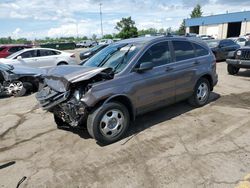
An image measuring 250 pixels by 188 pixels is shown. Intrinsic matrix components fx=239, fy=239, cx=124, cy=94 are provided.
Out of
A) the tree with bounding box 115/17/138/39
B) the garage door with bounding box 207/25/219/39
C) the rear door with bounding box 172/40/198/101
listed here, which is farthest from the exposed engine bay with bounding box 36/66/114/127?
the garage door with bounding box 207/25/219/39

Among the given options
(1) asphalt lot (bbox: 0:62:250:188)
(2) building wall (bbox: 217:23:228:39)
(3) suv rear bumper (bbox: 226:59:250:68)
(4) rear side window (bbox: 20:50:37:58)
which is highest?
(2) building wall (bbox: 217:23:228:39)

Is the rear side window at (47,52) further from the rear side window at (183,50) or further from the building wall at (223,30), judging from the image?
the building wall at (223,30)

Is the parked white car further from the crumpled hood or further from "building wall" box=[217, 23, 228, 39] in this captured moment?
"building wall" box=[217, 23, 228, 39]

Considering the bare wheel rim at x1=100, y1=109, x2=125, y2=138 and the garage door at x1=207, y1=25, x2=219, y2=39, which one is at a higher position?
the garage door at x1=207, y1=25, x2=219, y2=39

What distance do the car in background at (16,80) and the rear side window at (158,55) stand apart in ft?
16.1

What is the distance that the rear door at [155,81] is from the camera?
4562mm

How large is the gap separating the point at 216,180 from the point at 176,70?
8.68 feet

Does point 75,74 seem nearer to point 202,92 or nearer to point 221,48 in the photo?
point 202,92

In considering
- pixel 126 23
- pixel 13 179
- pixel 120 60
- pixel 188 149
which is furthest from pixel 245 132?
pixel 126 23

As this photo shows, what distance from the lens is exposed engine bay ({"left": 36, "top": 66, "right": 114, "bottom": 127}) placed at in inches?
157

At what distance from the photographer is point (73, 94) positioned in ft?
13.5

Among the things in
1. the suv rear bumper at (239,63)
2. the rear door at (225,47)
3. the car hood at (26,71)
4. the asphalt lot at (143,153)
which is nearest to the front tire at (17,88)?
the car hood at (26,71)

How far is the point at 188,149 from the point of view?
3.99 metres

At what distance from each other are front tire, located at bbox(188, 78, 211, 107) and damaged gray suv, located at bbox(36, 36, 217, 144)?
0.14m
